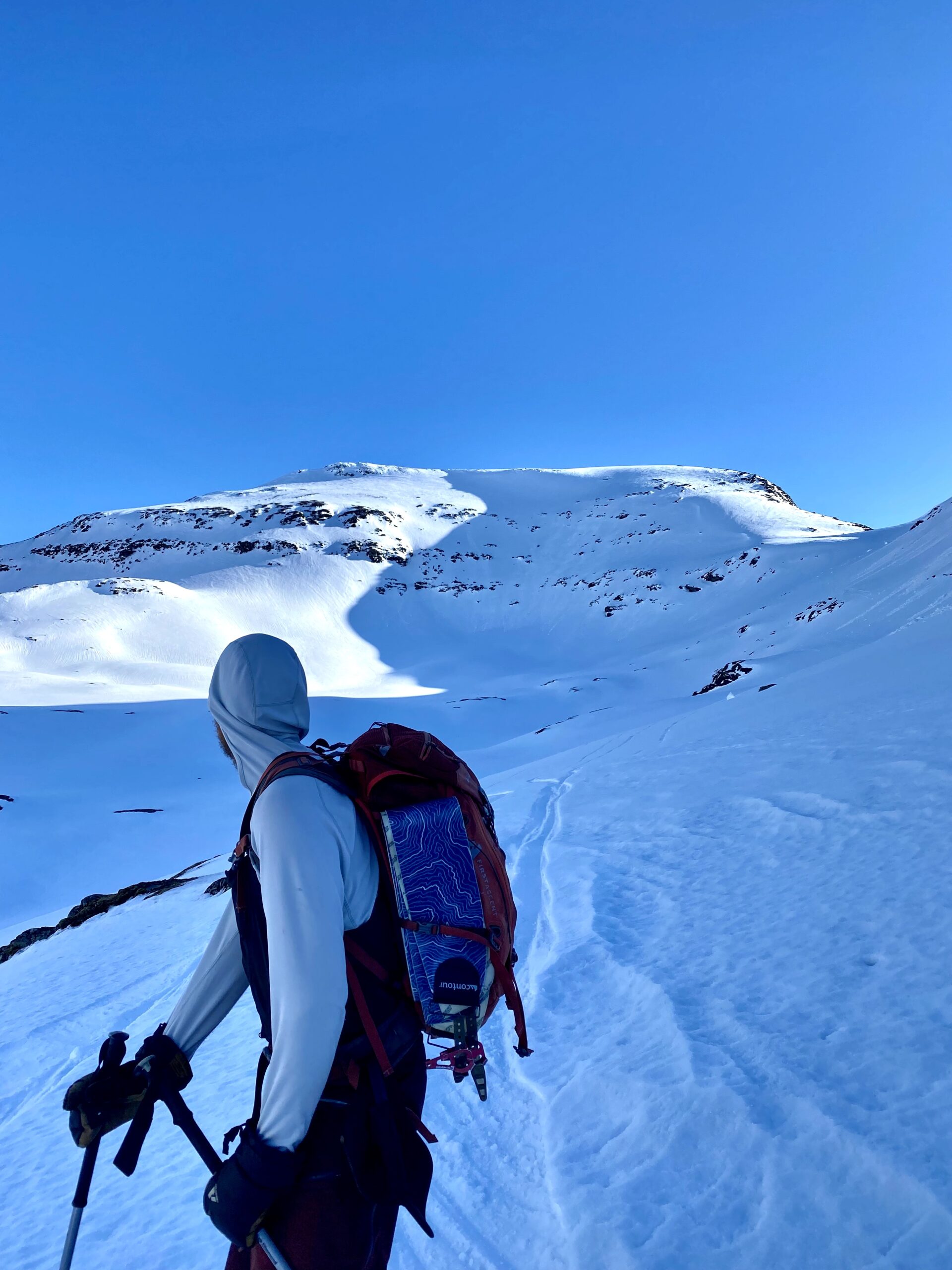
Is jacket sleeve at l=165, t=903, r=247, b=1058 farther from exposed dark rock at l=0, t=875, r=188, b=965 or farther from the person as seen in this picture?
exposed dark rock at l=0, t=875, r=188, b=965

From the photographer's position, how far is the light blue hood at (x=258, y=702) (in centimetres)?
175

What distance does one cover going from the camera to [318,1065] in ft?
4.55

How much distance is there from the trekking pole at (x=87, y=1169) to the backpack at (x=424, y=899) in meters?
0.60

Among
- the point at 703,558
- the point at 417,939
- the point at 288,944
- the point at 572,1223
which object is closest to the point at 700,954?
the point at 572,1223

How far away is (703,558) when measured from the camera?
56875 millimetres

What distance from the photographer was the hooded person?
138 centimetres

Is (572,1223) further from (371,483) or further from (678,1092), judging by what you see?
(371,483)

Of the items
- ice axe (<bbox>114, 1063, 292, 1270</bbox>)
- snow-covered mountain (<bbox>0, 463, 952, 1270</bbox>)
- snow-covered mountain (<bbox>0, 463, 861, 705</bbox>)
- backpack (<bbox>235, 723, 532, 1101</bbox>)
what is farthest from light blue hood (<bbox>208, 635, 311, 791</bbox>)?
snow-covered mountain (<bbox>0, 463, 861, 705</bbox>)

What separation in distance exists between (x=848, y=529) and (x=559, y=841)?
65692 mm

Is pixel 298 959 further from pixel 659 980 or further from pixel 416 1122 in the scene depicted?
pixel 659 980

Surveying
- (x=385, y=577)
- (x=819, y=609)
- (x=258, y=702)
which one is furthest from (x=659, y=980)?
(x=385, y=577)

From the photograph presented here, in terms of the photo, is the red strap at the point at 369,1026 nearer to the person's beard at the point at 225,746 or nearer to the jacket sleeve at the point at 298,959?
the jacket sleeve at the point at 298,959

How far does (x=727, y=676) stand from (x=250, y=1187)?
853 inches

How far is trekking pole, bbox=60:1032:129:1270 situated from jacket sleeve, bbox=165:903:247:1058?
0.14 metres
